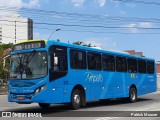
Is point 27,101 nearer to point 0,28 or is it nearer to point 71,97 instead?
point 71,97

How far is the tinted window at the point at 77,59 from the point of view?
56.3 ft

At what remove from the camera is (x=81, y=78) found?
17797 mm

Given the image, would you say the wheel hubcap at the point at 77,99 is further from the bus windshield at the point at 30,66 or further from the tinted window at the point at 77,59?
the bus windshield at the point at 30,66

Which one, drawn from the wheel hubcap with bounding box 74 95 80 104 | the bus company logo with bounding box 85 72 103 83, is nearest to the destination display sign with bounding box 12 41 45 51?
the wheel hubcap with bounding box 74 95 80 104

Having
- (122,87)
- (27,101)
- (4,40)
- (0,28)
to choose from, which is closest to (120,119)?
(27,101)

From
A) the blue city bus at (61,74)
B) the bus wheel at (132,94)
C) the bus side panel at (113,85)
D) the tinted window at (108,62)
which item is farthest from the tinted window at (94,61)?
the bus wheel at (132,94)

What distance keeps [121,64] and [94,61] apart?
11.5ft

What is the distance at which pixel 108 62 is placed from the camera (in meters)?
20.6

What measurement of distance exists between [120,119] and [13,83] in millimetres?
5112

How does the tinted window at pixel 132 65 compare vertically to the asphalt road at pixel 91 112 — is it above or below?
above

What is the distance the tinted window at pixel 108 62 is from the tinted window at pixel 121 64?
54 cm

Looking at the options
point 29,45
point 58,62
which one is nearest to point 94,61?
point 58,62

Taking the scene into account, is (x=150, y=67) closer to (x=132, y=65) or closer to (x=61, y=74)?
(x=132, y=65)

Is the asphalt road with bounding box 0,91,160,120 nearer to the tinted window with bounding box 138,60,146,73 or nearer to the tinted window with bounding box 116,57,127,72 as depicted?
the tinted window with bounding box 116,57,127,72
